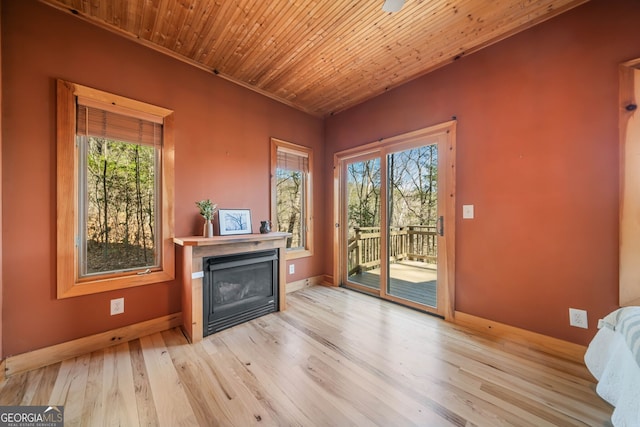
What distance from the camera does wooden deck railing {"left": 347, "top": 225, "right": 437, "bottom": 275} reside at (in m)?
2.90

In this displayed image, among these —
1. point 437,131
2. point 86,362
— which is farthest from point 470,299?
point 86,362

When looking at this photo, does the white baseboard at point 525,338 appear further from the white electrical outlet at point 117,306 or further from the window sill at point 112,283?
the white electrical outlet at point 117,306

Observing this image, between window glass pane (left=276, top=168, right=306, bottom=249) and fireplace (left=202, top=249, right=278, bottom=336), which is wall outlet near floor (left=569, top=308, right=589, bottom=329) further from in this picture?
window glass pane (left=276, top=168, right=306, bottom=249)

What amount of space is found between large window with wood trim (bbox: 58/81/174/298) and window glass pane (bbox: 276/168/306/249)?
1.41 m

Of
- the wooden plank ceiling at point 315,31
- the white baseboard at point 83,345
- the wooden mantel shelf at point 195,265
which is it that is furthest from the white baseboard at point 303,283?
the wooden plank ceiling at point 315,31

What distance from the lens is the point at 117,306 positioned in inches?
81.0

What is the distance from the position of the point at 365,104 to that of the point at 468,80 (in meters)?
1.32

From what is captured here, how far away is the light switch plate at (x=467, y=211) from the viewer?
2367 mm

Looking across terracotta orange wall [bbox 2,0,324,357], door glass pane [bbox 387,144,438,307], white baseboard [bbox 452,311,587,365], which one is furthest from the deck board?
terracotta orange wall [bbox 2,0,324,357]

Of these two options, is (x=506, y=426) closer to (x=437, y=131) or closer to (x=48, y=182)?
(x=437, y=131)

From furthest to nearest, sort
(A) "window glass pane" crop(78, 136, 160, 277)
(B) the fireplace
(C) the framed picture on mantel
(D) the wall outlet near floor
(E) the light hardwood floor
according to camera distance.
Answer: (C) the framed picture on mantel, (B) the fireplace, (A) "window glass pane" crop(78, 136, 160, 277), (D) the wall outlet near floor, (E) the light hardwood floor

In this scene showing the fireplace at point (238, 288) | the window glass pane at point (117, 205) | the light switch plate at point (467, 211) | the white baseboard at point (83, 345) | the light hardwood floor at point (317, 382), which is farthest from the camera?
the light switch plate at point (467, 211)

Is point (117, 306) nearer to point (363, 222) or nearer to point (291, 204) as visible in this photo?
point (291, 204)

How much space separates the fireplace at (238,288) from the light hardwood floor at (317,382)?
0.19 m
